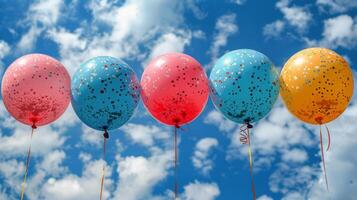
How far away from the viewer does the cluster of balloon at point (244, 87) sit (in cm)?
664

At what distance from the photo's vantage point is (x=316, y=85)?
6.85 metres

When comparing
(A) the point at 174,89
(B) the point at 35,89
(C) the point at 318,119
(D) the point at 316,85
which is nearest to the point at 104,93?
(A) the point at 174,89

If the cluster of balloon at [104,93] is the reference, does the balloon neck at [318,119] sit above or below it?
below

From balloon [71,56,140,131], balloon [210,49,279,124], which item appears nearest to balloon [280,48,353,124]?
balloon [210,49,279,124]

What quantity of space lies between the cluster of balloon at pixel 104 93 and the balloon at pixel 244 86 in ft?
3.95

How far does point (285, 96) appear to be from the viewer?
23.6ft

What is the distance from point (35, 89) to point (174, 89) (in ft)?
6.60

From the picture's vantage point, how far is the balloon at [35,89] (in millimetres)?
6938

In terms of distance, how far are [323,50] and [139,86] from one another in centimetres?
279

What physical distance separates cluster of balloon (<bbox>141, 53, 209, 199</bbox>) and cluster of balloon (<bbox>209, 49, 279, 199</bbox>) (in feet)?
0.84

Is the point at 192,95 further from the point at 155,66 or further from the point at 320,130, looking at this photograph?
the point at 320,130

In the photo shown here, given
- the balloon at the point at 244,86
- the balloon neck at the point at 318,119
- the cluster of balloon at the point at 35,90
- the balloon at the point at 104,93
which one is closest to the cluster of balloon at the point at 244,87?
the balloon at the point at 244,86

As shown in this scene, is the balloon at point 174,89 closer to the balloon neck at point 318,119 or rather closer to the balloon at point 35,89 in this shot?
the balloon at point 35,89

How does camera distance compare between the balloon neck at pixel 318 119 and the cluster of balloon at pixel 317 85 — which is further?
the balloon neck at pixel 318 119
